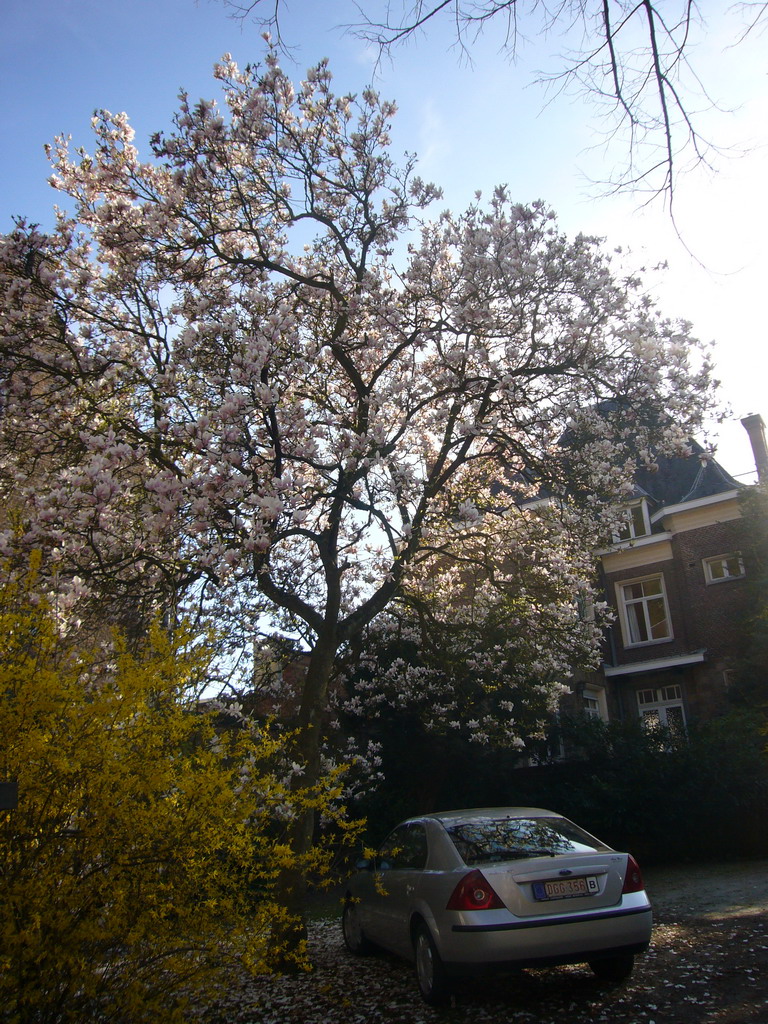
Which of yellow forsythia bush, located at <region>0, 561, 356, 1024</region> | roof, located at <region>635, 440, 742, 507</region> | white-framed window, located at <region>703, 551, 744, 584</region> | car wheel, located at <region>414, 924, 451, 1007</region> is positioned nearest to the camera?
yellow forsythia bush, located at <region>0, 561, 356, 1024</region>

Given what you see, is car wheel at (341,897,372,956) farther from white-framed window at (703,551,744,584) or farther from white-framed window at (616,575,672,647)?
white-framed window at (616,575,672,647)

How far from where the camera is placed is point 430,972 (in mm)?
5824

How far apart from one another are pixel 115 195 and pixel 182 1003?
29.7 feet

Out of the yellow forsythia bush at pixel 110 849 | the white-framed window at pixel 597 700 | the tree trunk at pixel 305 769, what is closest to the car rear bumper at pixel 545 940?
the yellow forsythia bush at pixel 110 849

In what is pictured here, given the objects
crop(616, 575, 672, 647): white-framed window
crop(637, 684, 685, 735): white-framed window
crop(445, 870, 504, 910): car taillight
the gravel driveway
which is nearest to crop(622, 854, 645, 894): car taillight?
the gravel driveway

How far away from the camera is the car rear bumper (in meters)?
5.34

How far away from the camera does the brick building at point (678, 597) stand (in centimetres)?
2314

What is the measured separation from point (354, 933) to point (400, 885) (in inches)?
70.9

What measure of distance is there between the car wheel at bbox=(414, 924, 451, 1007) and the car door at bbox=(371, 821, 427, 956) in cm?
27

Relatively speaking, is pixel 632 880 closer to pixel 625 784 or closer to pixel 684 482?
pixel 625 784

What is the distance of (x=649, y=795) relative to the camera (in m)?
14.5

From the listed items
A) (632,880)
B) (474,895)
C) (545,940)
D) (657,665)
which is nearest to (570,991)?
(545,940)

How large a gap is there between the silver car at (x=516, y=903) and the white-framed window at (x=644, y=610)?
2015cm

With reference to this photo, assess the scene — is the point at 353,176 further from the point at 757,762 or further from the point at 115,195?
the point at 757,762
